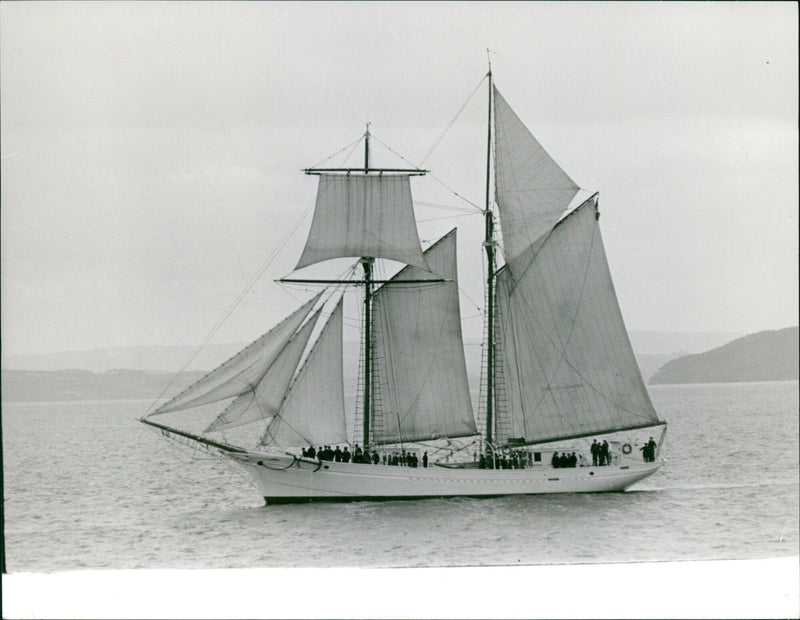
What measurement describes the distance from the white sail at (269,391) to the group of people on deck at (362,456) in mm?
970

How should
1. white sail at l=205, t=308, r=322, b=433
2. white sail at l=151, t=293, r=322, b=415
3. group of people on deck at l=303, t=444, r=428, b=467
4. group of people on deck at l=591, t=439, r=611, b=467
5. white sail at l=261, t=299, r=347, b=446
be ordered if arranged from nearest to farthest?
white sail at l=151, t=293, r=322, b=415, white sail at l=205, t=308, r=322, b=433, white sail at l=261, t=299, r=347, b=446, group of people on deck at l=303, t=444, r=428, b=467, group of people on deck at l=591, t=439, r=611, b=467

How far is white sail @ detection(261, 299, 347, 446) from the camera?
541 inches

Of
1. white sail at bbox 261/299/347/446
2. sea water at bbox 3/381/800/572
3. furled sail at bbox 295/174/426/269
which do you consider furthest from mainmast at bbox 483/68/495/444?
white sail at bbox 261/299/347/446

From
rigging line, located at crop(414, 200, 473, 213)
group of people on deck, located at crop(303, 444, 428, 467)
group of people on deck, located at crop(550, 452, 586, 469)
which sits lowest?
group of people on deck, located at crop(550, 452, 586, 469)

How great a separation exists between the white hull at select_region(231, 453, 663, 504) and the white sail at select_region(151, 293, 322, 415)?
1576 mm

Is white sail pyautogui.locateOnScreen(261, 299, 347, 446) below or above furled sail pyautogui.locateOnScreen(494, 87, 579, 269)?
below

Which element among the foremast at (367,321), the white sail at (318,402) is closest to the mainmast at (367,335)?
the foremast at (367,321)

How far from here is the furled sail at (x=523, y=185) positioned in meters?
11.9

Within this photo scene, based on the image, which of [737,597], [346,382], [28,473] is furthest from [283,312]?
[737,597]

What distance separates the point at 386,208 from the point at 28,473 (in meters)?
5.44

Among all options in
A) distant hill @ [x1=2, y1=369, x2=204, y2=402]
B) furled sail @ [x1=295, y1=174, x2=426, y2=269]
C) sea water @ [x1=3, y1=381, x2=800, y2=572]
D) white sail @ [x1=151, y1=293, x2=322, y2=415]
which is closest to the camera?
sea water @ [x1=3, y1=381, x2=800, y2=572]

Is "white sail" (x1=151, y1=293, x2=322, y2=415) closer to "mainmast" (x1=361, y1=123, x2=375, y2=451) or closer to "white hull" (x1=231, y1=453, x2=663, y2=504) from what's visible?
"mainmast" (x1=361, y1=123, x2=375, y2=451)

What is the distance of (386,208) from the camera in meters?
12.6

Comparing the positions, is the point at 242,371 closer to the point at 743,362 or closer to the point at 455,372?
the point at 455,372
